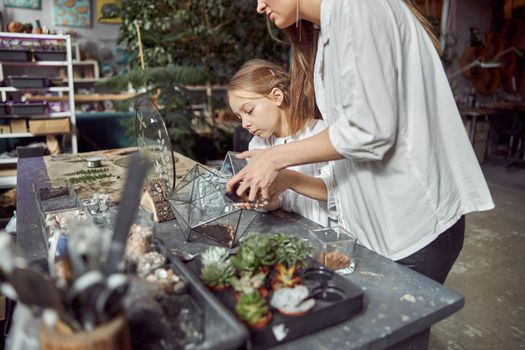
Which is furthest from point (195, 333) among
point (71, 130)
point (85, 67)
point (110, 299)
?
point (85, 67)

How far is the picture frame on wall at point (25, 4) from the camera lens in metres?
5.80

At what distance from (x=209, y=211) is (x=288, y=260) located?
38 centimetres

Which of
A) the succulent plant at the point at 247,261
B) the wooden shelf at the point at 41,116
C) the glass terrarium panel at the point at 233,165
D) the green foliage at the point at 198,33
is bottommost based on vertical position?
the wooden shelf at the point at 41,116

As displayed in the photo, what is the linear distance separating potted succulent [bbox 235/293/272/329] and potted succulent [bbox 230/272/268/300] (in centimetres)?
3

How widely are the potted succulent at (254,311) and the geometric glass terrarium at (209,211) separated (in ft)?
1.27

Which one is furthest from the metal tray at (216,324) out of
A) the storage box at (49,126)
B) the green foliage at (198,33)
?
the storage box at (49,126)

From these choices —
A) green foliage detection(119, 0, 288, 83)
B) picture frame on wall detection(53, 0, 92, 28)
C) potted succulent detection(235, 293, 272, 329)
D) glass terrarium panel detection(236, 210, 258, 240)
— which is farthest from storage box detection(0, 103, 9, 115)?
potted succulent detection(235, 293, 272, 329)

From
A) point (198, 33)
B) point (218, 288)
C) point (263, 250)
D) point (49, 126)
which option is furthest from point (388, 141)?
point (49, 126)

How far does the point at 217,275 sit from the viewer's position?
78cm

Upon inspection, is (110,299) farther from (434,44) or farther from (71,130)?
(71,130)

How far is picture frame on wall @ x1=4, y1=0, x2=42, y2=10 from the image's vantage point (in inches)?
228

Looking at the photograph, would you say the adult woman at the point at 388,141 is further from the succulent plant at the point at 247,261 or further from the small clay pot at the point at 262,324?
the small clay pot at the point at 262,324

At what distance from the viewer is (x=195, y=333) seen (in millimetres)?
648

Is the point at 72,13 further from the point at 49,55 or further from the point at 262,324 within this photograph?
the point at 262,324
